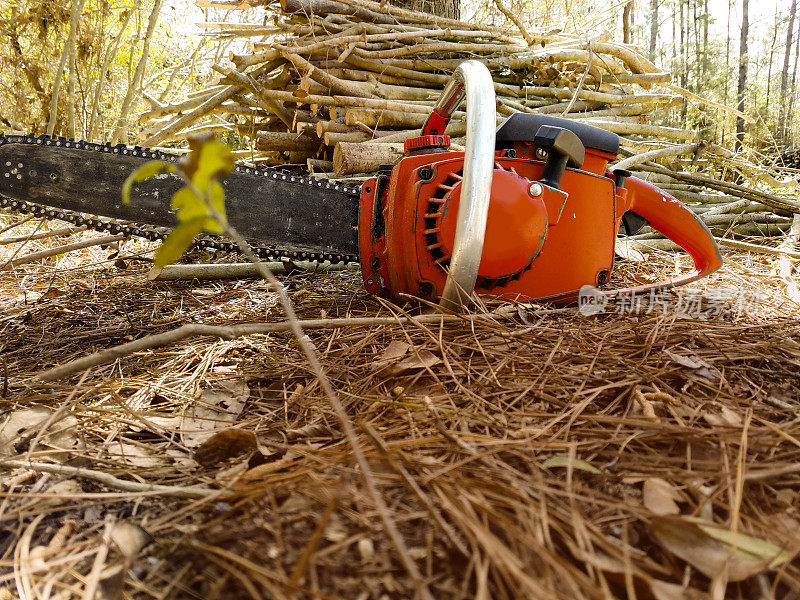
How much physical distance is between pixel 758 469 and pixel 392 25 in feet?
13.1

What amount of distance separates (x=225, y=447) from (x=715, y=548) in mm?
779

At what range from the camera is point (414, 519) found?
708mm

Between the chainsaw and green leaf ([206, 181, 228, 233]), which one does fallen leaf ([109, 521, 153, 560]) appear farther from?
the chainsaw

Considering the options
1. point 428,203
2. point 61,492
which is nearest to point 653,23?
point 428,203

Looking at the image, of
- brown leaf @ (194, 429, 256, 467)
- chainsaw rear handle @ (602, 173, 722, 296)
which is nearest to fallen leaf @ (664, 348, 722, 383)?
chainsaw rear handle @ (602, 173, 722, 296)

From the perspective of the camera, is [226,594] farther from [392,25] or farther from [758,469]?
[392,25]

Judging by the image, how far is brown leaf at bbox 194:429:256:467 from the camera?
922mm

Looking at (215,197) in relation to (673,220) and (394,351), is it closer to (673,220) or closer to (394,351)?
(394,351)

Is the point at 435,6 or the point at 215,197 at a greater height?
the point at 435,6

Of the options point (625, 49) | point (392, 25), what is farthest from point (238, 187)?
point (625, 49)

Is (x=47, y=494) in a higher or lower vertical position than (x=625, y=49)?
lower

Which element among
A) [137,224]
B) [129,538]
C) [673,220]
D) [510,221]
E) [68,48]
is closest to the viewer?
[129,538]

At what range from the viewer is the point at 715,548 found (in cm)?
65

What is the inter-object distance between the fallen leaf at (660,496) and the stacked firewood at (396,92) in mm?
→ 2835
